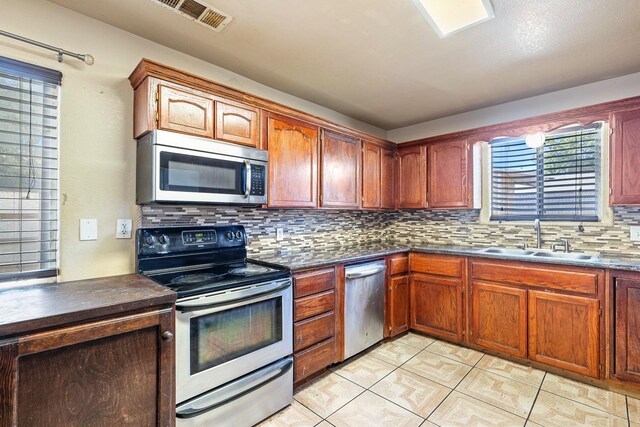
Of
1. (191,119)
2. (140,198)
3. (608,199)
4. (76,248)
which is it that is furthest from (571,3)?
(76,248)

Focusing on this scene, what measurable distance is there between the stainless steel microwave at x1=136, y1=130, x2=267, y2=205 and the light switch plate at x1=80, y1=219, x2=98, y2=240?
0.28 meters

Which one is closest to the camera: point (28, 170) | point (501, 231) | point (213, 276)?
point (28, 170)

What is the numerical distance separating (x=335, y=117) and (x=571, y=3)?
2.14m

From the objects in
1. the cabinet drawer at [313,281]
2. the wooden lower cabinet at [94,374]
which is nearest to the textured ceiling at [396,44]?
the cabinet drawer at [313,281]

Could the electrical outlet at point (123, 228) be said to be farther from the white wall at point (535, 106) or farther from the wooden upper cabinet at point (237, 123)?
the white wall at point (535, 106)

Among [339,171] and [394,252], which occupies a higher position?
[339,171]

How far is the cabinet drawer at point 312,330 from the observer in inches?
84.4

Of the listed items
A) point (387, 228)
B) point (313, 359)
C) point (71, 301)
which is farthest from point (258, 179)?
point (387, 228)

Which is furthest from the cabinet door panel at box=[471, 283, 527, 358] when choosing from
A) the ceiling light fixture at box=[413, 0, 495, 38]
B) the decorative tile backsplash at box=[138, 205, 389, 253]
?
the ceiling light fixture at box=[413, 0, 495, 38]

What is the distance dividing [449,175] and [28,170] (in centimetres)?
341

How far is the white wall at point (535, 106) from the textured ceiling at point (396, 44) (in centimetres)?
10

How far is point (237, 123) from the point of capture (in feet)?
7.02

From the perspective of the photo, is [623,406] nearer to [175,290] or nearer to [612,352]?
[612,352]

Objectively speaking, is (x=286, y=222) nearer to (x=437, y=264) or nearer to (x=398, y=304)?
(x=398, y=304)
